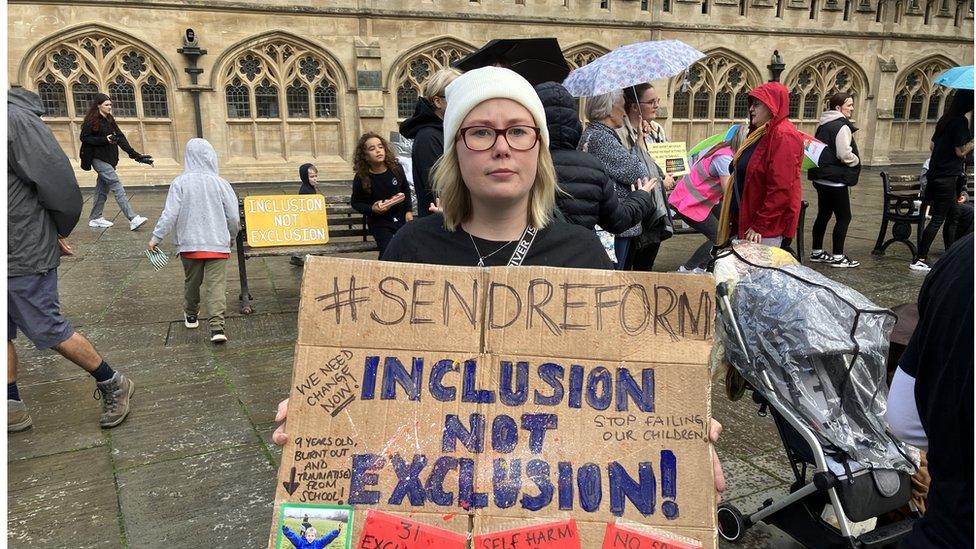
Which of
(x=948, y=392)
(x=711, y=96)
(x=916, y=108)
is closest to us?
(x=948, y=392)

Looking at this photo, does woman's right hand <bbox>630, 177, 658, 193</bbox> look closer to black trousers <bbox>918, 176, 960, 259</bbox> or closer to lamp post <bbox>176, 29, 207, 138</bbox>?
black trousers <bbox>918, 176, 960, 259</bbox>

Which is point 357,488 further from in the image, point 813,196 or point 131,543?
point 813,196

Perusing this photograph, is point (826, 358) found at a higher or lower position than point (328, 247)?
higher

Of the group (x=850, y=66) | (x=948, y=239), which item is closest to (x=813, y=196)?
(x=948, y=239)

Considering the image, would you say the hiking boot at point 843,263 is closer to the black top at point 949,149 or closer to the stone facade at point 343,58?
the black top at point 949,149

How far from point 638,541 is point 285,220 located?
5.50 meters

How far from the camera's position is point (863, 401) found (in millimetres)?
2303

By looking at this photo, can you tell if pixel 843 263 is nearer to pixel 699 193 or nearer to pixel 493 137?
pixel 699 193

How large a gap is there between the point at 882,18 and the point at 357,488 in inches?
1017

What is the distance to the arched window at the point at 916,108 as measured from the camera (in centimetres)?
2238

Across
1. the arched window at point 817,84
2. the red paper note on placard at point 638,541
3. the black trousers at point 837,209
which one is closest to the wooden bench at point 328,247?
the red paper note on placard at point 638,541

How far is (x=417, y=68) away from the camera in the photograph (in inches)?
690

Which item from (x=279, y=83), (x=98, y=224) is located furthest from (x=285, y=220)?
(x=279, y=83)

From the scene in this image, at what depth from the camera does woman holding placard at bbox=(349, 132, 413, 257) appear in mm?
6039
